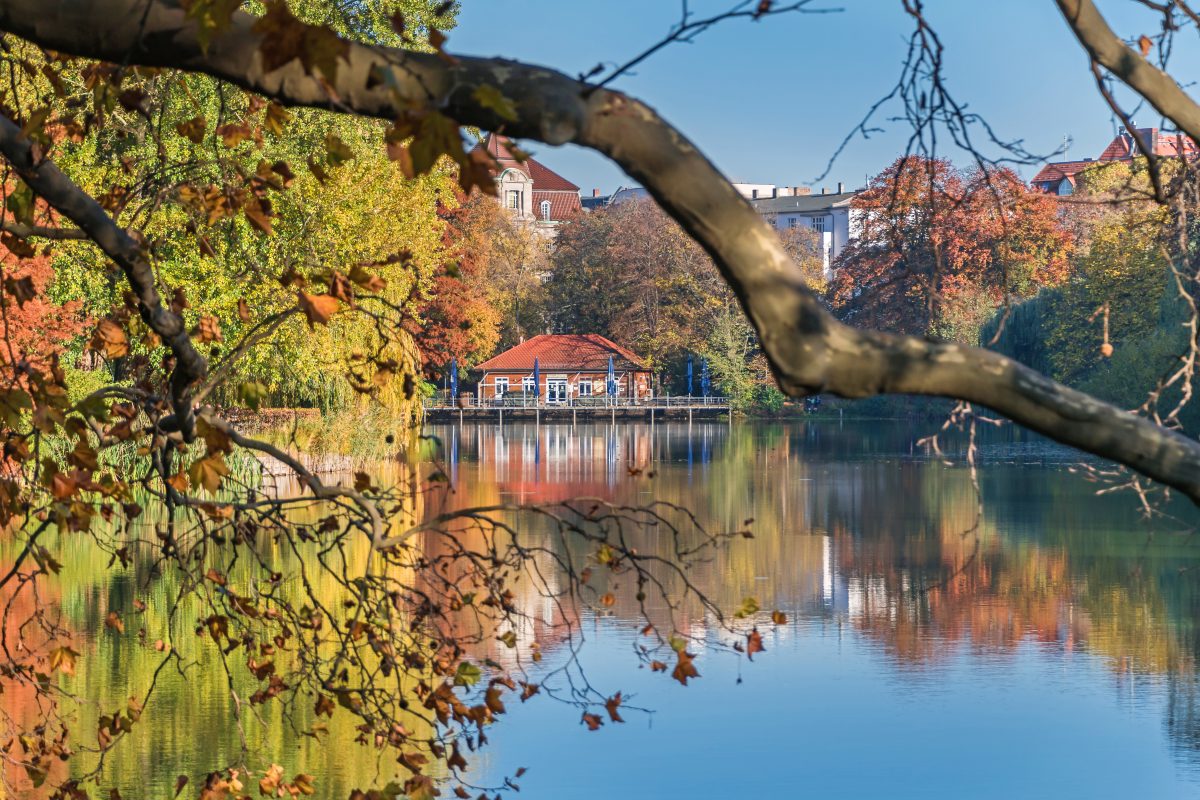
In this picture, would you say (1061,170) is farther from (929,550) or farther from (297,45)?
(929,550)

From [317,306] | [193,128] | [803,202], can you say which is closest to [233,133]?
[193,128]

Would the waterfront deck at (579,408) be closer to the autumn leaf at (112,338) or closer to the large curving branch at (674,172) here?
the autumn leaf at (112,338)

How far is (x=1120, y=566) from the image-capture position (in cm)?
2080

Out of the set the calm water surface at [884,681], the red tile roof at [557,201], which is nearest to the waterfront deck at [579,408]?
the red tile roof at [557,201]

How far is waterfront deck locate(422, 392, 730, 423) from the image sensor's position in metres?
64.4

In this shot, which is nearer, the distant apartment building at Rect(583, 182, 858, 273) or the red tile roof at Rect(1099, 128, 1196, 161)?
the red tile roof at Rect(1099, 128, 1196, 161)

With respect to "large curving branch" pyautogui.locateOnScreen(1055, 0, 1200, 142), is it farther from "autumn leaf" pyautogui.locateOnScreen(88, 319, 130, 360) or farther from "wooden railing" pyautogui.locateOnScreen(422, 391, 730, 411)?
"wooden railing" pyautogui.locateOnScreen(422, 391, 730, 411)

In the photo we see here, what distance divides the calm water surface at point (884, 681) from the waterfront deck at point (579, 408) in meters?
37.2

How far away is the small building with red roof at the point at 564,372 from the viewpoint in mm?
66375

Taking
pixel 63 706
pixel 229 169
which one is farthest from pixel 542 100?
pixel 63 706

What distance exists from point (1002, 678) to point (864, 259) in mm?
47092

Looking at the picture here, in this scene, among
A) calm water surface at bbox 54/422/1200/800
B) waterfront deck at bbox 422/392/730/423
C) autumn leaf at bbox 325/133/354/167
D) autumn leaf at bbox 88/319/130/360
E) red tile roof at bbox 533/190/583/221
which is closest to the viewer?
autumn leaf at bbox 325/133/354/167

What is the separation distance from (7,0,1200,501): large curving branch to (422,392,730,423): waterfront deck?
61.3 meters

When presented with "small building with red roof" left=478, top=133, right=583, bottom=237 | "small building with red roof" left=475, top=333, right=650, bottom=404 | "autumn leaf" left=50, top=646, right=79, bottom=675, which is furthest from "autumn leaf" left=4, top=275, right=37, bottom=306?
"small building with red roof" left=478, top=133, right=583, bottom=237
